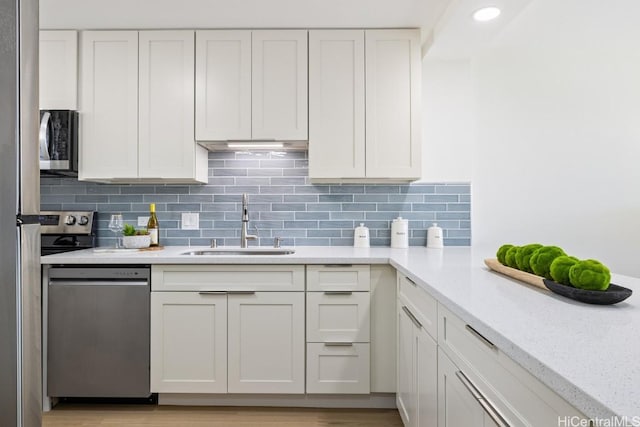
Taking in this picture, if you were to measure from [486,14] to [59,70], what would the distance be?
2.57m

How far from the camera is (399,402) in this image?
1.96m

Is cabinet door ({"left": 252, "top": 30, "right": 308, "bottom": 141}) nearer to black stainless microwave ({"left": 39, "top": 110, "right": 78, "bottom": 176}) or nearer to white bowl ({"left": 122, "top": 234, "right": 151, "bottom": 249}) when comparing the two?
white bowl ({"left": 122, "top": 234, "right": 151, "bottom": 249})

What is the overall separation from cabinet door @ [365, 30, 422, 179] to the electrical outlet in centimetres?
129

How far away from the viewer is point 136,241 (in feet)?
7.73

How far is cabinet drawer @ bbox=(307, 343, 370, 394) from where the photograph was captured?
6.77ft

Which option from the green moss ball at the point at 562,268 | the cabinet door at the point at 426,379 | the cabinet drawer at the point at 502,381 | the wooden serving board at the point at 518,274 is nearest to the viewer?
the cabinet drawer at the point at 502,381

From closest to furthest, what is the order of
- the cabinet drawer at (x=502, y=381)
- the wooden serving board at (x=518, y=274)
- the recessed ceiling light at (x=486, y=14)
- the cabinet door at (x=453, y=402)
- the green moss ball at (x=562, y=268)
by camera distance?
the cabinet drawer at (x=502, y=381) → the cabinet door at (x=453, y=402) → the green moss ball at (x=562, y=268) → the wooden serving board at (x=518, y=274) → the recessed ceiling light at (x=486, y=14)

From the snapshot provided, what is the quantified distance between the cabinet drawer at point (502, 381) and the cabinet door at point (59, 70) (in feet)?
8.36

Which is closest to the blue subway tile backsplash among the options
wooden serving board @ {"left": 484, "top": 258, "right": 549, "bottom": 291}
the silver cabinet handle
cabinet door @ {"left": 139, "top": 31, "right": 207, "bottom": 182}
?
cabinet door @ {"left": 139, "top": 31, "right": 207, "bottom": 182}

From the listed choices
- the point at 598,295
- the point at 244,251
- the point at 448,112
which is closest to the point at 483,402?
the point at 598,295

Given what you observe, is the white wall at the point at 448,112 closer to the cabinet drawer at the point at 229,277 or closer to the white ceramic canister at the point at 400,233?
the white ceramic canister at the point at 400,233

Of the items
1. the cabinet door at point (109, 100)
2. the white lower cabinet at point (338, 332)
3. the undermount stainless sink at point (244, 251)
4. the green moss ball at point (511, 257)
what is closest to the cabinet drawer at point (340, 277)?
the white lower cabinet at point (338, 332)

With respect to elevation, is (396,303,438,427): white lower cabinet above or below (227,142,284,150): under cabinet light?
below

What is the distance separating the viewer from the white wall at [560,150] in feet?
8.50
